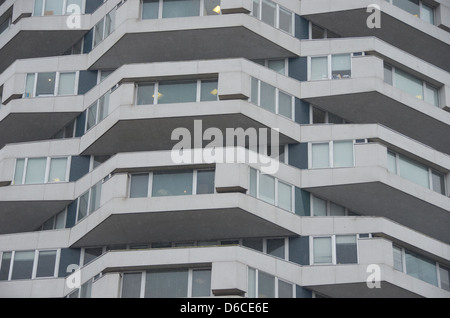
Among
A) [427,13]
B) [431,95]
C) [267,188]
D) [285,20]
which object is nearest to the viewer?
[267,188]

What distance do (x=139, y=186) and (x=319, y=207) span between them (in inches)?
325

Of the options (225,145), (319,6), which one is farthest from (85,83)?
(319,6)

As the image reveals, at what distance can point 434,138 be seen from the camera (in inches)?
2114

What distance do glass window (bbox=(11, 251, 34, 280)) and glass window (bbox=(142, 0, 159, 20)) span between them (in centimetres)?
1286

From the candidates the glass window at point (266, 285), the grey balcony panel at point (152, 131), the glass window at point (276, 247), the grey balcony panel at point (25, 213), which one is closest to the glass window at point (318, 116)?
the grey balcony panel at point (152, 131)

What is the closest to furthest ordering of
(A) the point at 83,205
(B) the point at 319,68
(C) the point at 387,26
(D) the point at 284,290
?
1. (D) the point at 284,290
2. (A) the point at 83,205
3. (B) the point at 319,68
4. (C) the point at 387,26

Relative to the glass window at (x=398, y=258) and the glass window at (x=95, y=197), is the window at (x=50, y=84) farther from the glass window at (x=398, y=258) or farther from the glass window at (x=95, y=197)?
the glass window at (x=398, y=258)

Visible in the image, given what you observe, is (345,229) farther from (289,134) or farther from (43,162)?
(43,162)

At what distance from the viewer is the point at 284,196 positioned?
4859 centimetres

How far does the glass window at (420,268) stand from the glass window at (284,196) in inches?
223

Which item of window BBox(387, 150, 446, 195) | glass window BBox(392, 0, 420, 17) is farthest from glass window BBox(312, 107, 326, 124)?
glass window BBox(392, 0, 420, 17)

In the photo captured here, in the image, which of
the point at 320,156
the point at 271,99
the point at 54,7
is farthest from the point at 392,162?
the point at 54,7

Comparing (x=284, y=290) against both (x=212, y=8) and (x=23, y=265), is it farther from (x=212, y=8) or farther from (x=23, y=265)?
(x=212, y=8)

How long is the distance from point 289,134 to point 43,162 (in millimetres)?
11985
